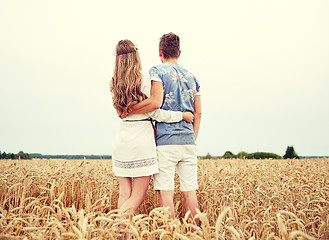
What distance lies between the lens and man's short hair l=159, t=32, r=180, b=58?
3.56 metres

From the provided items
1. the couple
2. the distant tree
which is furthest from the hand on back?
the distant tree

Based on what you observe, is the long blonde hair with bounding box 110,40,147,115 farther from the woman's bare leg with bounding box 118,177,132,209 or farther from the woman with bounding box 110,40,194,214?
the woman's bare leg with bounding box 118,177,132,209

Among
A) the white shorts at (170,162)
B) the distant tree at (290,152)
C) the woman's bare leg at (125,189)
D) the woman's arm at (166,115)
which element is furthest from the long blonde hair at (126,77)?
the distant tree at (290,152)

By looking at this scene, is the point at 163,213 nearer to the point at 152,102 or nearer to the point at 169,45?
the point at 152,102

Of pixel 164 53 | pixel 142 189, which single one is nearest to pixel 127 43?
pixel 164 53

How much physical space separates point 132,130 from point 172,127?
0.49 meters

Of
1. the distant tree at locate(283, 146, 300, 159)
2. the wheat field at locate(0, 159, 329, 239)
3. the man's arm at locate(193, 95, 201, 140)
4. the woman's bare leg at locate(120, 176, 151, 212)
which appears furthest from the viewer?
the distant tree at locate(283, 146, 300, 159)

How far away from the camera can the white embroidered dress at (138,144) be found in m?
3.26

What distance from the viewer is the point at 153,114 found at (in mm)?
3369

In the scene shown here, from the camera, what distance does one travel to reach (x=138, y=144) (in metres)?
3.26

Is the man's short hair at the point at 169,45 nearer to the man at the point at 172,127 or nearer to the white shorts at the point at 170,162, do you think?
the man at the point at 172,127

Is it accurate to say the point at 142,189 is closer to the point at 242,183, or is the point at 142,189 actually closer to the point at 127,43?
the point at 127,43

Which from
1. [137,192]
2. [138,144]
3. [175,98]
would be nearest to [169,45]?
[175,98]

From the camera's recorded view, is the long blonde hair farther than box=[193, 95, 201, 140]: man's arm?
No
